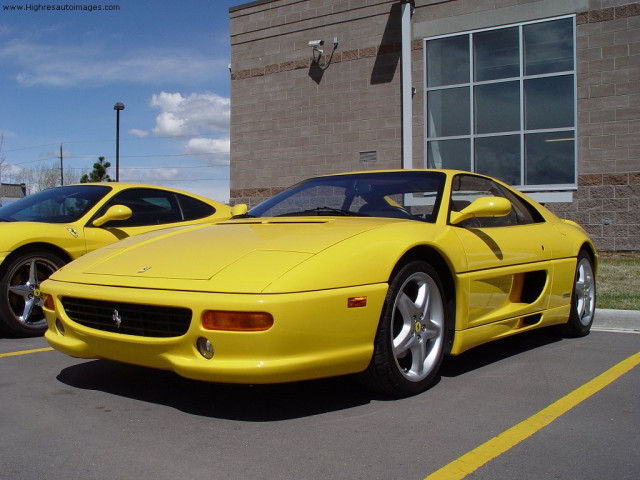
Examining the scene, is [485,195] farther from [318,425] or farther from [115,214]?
[115,214]

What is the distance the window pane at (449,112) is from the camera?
43.8ft

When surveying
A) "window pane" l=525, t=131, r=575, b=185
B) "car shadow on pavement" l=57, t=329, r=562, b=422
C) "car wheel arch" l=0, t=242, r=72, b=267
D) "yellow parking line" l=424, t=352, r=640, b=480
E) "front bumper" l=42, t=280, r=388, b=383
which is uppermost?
"window pane" l=525, t=131, r=575, b=185

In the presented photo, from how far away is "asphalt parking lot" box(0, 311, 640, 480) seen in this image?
257cm

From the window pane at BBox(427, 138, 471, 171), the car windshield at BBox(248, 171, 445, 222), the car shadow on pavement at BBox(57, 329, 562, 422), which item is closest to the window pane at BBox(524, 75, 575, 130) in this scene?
the window pane at BBox(427, 138, 471, 171)

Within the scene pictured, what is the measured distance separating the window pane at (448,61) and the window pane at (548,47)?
3.95 feet

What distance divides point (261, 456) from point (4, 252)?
348 cm

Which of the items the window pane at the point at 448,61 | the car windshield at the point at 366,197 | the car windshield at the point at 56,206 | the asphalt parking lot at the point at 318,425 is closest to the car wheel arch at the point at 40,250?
the car windshield at the point at 56,206

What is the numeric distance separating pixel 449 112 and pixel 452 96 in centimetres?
32

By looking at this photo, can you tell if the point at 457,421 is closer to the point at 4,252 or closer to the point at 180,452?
the point at 180,452

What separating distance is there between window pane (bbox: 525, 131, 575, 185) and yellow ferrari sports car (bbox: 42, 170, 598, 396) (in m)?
8.16

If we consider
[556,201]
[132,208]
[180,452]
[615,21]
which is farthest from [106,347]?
[615,21]

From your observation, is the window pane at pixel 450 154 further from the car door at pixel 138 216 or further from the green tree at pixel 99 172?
the green tree at pixel 99 172

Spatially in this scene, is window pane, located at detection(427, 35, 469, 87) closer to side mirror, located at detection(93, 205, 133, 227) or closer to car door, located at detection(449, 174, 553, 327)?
car door, located at detection(449, 174, 553, 327)

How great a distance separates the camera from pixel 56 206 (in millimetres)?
6035
